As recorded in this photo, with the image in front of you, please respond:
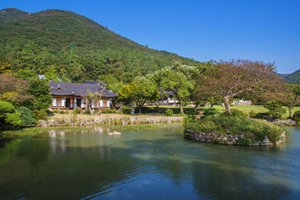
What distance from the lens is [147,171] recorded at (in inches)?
398

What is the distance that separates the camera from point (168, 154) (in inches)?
518

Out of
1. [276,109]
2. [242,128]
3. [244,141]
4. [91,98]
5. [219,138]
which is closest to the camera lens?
[244,141]

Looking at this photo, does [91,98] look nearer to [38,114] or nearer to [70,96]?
[70,96]

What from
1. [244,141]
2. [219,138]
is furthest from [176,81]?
[244,141]

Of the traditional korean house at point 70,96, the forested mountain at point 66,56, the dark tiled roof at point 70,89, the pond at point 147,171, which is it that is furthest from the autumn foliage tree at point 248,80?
the forested mountain at point 66,56

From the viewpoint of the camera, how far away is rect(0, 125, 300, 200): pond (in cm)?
786

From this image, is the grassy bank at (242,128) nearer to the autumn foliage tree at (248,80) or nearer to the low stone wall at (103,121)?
the autumn foliage tree at (248,80)

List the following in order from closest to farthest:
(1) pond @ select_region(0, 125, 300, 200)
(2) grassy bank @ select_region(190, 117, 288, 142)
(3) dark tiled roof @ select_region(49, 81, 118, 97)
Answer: (1) pond @ select_region(0, 125, 300, 200)
(2) grassy bank @ select_region(190, 117, 288, 142)
(3) dark tiled roof @ select_region(49, 81, 118, 97)

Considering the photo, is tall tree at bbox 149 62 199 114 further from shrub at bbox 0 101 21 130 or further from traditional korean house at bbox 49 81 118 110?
shrub at bbox 0 101 21 130

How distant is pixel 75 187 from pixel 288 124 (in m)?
29.0

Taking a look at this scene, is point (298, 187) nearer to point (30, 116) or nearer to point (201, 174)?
point (201, 174)

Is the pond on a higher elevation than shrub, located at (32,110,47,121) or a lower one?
lower

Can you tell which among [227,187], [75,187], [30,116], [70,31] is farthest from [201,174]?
[70,31]

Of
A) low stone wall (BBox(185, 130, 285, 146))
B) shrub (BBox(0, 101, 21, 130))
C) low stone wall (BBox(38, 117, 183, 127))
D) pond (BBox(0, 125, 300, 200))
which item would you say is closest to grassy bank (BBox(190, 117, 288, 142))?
low stone wall (BBox(185, 130, 285, 146))
